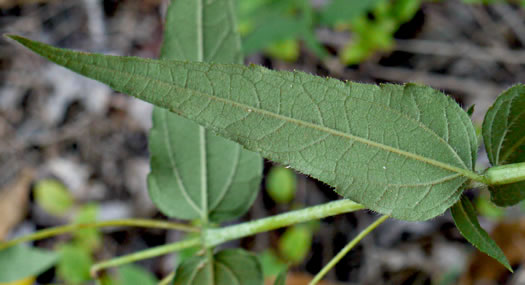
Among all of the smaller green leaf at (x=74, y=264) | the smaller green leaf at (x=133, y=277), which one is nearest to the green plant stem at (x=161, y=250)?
the smaller green leaf at (x=133, y=277)

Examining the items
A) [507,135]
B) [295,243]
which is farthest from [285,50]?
[507,135]

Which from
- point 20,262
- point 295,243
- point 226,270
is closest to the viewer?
point 226,270

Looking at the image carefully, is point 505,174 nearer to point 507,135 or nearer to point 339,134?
point 507,135

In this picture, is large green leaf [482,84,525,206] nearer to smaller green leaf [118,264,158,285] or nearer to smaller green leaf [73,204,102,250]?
smaller green leaf [118,264,158,285]

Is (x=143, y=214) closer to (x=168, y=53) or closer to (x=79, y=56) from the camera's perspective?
(x=168, y=53)

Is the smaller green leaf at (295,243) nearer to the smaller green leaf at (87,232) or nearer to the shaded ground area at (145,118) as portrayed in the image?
the shaded ground area at (145,118)

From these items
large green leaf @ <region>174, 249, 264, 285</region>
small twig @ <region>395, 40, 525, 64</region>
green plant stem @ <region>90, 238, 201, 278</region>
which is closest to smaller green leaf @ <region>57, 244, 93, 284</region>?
green plant stem @ <region>90, 238, 201, 278</region>

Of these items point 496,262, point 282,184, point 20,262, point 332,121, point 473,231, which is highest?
point 332,121

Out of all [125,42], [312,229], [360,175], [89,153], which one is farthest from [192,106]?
[125,42]
